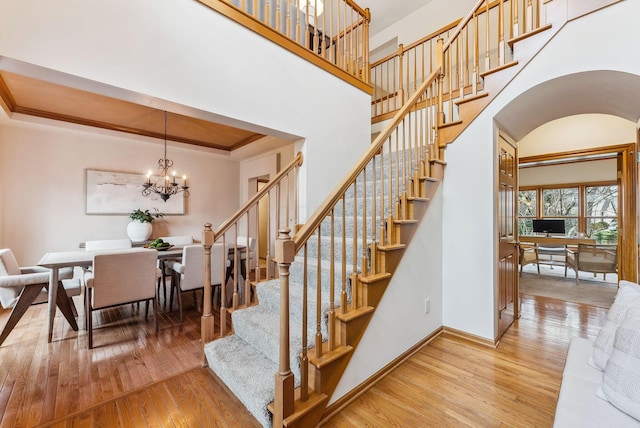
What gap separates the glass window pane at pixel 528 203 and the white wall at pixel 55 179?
8.87 m

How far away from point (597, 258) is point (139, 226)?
7.94 m

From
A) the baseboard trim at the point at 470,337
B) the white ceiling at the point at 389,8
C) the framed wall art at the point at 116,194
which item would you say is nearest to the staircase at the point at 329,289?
the baseboard trim at the point at 470,337

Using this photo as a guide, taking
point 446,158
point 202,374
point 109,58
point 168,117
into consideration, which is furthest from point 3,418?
point 446,158

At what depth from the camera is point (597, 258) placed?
15.4 ft

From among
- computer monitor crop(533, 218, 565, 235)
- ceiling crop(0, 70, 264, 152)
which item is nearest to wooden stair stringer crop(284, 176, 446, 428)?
ceiling crop(0, 70, 264, 152)

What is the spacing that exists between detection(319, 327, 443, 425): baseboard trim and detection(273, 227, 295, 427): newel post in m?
0.33

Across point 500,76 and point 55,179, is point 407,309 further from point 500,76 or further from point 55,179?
point 55,179

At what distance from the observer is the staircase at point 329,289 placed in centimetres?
148

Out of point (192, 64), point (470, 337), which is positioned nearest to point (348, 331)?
point (470, 337)

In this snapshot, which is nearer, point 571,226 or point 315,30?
point 315,30

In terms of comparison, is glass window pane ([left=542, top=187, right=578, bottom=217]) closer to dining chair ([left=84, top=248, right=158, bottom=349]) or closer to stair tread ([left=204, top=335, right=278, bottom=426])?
stair tread ([left=204, top=335, right=278, bottom=426])

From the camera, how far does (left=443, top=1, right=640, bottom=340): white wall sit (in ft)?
6.56

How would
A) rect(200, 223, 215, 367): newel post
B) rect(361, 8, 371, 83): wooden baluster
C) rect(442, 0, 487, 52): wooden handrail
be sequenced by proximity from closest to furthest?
rect(200, 223, 215, 367): newel post, rect(442, 0, 487, 52): wooden handrail, rect(361, 8, 371, 83): wooden baluster

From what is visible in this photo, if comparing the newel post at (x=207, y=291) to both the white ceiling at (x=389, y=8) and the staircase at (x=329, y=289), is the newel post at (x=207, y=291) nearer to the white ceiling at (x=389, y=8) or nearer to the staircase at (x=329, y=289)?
the staircase at (x=329, y=289)
